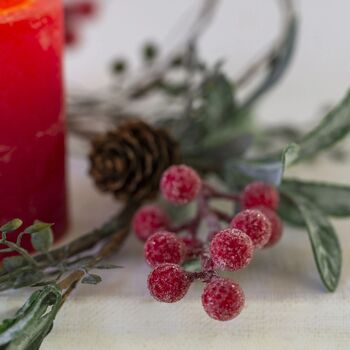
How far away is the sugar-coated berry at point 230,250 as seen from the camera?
455 mm

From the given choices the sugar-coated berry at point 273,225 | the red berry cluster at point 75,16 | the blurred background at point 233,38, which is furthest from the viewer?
the blurred background at point 233,38

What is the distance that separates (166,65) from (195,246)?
0.29 m

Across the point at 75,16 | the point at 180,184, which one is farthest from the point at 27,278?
the point at 75,16

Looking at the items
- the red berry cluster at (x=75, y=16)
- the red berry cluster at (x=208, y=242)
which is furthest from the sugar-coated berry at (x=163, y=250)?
the red berry cluster at (x=75, y=16)

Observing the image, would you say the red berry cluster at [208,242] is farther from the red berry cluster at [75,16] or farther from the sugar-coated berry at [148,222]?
the red berry cluster at [75,16]

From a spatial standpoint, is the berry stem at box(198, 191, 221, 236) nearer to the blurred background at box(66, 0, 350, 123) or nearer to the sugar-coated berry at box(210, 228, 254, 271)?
the sugar-coated berry at box(210, 228, 254, 271)

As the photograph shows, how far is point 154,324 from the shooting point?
494mm

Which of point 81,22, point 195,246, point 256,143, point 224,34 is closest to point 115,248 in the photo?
point 195,246

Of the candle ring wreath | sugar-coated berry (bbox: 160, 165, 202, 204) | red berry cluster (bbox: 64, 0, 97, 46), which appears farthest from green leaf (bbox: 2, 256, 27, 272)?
red berry cluster (bbox: 64, 0, 97, 46)

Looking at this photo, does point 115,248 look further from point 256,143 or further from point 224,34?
point 224,34

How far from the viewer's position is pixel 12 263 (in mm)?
486

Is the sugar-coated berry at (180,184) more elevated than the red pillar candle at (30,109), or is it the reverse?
the red pillar candle at (30,109)

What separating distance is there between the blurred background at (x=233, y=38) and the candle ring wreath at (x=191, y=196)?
0.19 meters

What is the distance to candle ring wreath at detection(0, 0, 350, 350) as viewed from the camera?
0.46 meters
